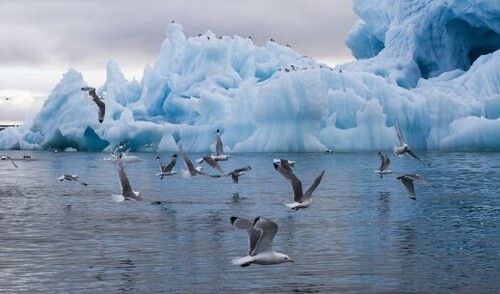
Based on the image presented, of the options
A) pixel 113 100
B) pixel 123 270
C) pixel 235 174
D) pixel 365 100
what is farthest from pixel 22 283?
pixel 113 100

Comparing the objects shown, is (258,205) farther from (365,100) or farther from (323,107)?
(365,100)

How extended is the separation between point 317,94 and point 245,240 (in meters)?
36.9

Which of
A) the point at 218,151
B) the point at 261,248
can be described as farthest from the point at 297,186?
the point at 218,151

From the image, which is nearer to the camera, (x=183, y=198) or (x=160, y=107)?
(x=183, y=198)

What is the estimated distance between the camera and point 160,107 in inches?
2975

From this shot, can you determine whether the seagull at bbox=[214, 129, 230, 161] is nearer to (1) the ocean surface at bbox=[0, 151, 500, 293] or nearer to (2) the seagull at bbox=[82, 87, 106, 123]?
(1) the ocean surface at bbox=[0, 151, 500, 293]

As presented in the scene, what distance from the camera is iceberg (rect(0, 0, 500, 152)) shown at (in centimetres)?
5806

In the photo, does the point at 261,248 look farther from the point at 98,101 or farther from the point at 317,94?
the point at 317,94

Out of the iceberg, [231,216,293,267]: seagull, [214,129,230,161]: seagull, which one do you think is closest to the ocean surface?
[214,129,230,161]: seagull

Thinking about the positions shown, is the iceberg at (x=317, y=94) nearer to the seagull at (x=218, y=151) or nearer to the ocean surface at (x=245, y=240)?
the ocean surface at (x=245, y=240)

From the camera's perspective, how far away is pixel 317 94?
5606cm

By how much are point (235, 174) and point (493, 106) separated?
124 ft

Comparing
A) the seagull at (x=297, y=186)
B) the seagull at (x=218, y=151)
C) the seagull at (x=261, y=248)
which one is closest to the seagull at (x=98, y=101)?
the seagull at (x=297, y=186)

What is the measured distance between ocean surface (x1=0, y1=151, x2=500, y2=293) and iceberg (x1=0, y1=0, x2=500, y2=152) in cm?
2150
